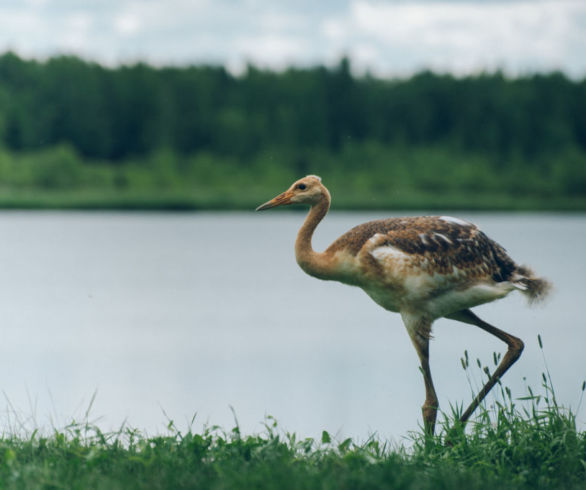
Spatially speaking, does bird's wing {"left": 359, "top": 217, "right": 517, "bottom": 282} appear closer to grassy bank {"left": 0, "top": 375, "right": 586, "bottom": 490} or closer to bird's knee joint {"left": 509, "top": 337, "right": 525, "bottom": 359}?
bird's knee joint {"left": 509, "top": 337, "right": 525, "bottom": 359}

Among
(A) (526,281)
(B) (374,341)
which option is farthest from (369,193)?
(A) (526,281)

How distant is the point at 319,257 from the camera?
6.21 m

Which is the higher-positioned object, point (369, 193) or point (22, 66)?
point (22, 66)

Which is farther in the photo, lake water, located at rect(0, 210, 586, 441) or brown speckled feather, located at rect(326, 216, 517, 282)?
lake water, located at rect(0, 210, 586, 441)

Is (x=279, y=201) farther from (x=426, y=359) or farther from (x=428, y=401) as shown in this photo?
(x=428, y=401)

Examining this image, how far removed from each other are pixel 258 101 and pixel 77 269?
87.1ft

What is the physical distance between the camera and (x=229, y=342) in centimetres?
1538

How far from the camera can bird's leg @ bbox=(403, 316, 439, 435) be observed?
6.28 m

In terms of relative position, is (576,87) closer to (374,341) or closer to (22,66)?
(22,66)

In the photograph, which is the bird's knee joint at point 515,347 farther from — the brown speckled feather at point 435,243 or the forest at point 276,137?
the forest at point 276,137

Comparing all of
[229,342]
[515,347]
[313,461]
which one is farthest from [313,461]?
[229,342]

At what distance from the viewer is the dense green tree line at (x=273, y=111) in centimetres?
4534

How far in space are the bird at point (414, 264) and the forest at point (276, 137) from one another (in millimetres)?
32870

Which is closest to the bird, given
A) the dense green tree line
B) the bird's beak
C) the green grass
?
the bird's beak
